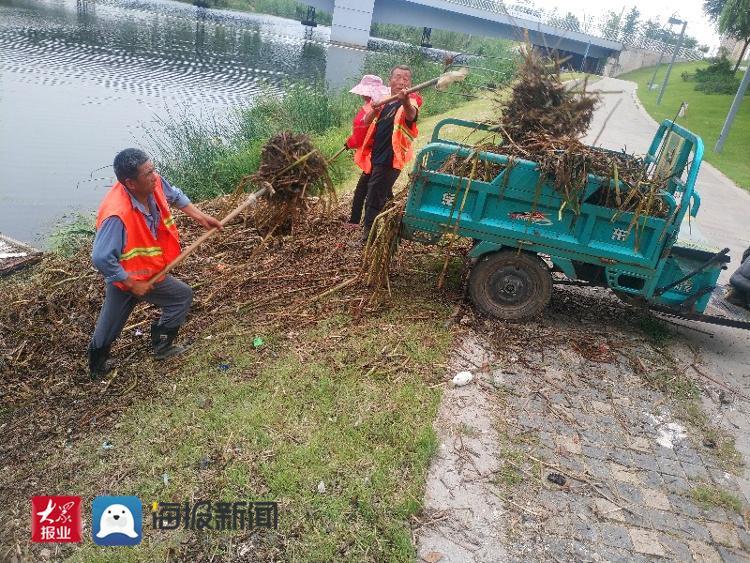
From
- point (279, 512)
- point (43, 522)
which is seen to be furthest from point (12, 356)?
point (279, 512)

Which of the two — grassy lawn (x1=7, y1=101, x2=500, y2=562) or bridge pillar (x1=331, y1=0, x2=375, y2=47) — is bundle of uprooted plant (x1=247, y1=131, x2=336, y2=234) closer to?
grassy lawn (x1=7, y1=101, x2=500, y2=562)

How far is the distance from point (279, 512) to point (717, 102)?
3090 cm

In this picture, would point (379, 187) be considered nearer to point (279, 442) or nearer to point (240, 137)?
point (279, 442)

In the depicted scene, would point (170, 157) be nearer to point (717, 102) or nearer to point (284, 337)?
point (284, 337)

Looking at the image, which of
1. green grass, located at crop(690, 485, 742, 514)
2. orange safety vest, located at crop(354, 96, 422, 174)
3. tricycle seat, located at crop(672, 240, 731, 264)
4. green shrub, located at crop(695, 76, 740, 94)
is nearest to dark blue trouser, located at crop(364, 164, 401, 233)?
orange safety vest, located at crop(354, 96, 422, 174)

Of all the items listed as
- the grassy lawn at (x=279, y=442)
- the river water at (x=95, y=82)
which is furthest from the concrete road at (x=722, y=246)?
the river water at (x=95, y=82)

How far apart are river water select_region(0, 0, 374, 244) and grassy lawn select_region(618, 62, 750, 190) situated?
35.4 feet

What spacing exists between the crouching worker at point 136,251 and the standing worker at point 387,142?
189 centimetres

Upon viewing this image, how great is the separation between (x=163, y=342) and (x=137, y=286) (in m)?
0.83

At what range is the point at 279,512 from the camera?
3041 mm

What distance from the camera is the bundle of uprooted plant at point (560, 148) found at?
441 cm

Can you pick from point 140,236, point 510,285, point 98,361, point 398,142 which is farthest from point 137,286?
point 510,285

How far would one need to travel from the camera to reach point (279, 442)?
350 cm

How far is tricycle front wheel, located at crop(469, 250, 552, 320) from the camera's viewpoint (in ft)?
16.0
